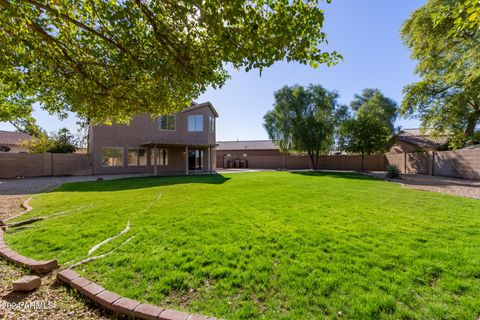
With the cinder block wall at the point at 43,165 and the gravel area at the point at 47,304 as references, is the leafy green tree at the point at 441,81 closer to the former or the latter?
the gravel area at the point at 47,304

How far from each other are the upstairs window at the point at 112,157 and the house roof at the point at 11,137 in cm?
1419

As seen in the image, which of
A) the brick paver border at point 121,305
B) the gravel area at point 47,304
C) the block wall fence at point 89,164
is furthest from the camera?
the block wall fence at point 89,164

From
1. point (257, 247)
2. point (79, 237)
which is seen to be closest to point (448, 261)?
point (257, 247)

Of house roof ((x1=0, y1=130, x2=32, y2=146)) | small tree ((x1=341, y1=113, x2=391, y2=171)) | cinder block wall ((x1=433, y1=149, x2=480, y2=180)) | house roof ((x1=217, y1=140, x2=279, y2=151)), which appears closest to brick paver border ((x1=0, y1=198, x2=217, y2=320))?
cinder block wall ((x1=433, y1=149, x2=480, y2=180))

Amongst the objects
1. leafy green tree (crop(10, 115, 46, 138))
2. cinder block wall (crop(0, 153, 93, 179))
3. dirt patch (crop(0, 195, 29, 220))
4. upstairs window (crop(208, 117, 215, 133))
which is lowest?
dirt patch (crop(0, 195, 29, 220))

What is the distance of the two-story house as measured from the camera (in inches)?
688

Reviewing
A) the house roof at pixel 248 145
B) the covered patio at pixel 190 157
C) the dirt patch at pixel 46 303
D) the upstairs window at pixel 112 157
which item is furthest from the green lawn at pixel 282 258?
the house roof at pixel 248 145

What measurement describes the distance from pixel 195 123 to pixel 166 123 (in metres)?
2.52

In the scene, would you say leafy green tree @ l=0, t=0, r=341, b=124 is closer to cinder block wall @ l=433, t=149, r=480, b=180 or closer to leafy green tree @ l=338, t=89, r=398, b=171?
cinder block wall @ l=433, t=149, r=480, b=180

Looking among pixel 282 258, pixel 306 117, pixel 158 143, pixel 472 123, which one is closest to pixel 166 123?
pixel 158 143

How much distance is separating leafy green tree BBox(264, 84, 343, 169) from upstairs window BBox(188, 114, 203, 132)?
8.52 metres

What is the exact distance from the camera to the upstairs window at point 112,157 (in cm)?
1752

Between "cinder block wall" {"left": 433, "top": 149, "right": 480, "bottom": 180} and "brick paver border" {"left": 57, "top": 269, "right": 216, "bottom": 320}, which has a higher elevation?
"cinder block wall" {"left": 433, "top": 149, "right": 480, "bottom": 180}

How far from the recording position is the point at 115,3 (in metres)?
3.84
